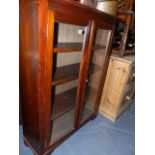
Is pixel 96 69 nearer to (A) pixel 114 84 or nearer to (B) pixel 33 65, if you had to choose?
(A) pixel 114 84

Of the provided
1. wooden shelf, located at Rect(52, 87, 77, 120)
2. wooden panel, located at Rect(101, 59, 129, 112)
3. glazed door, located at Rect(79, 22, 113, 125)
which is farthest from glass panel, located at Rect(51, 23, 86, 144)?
wooden panel, located at Rect(101, 59, 129, 112)

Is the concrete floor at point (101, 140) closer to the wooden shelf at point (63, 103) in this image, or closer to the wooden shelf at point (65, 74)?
the wooden shelf at point (63, 103)

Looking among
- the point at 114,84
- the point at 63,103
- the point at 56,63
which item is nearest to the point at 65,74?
the point at 56,63

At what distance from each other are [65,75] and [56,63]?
Result: 23 cm

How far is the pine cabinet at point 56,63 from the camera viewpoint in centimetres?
86

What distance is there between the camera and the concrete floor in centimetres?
150

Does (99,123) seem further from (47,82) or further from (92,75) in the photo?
(47,82)

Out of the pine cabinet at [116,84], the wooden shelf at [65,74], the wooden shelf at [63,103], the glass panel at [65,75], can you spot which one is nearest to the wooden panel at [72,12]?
the glass panel at [65,75]

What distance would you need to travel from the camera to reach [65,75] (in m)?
1.29
